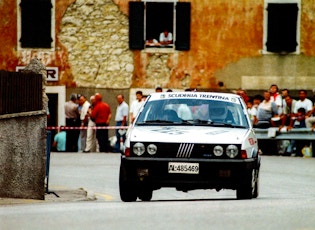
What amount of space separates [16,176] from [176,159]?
9.54 feet

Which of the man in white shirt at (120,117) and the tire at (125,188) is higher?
the tire at (125,188)

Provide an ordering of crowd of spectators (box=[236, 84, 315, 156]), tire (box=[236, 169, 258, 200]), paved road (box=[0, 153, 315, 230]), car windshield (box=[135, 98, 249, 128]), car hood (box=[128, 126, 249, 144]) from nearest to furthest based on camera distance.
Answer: paved road (box=[0, 153, 315, 230])
car hood (box=[128, 126, 249, 144])
tire (box=[236, 169, 258, 200])
car windshield (box=[135, 98, 249, 128])
crowd of spectators (box=[236, 84, 315, 156])

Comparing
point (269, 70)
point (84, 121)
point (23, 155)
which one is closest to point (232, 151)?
point (23, 155)

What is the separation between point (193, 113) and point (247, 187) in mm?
1409

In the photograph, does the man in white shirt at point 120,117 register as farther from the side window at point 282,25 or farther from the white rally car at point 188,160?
the white rally car at point 188,160

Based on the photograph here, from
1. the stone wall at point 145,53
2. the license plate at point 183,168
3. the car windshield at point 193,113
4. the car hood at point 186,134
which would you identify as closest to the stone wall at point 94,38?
the stone wall at point 145,53

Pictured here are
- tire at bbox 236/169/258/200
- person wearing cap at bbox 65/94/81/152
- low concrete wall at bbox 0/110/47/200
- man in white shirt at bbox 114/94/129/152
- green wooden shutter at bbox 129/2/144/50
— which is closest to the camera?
tire at bbox 236/169/258/200

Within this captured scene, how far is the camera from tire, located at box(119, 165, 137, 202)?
56.5ft

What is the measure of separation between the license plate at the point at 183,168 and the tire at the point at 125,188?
0.62m

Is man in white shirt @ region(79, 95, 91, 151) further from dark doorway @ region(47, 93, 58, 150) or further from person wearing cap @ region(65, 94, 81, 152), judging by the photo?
dark doorway @ region(47, 93, 58, 150)

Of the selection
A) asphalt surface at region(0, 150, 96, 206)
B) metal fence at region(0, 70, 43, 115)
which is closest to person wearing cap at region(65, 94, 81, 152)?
asphalt surface at region(0, 150, 96, 206)

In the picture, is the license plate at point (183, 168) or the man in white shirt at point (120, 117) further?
the man in white shirt at point (120, 117)

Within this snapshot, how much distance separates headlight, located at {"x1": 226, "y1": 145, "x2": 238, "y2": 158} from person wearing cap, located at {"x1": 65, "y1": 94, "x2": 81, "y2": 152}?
21712mm

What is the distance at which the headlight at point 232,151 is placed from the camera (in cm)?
1711
